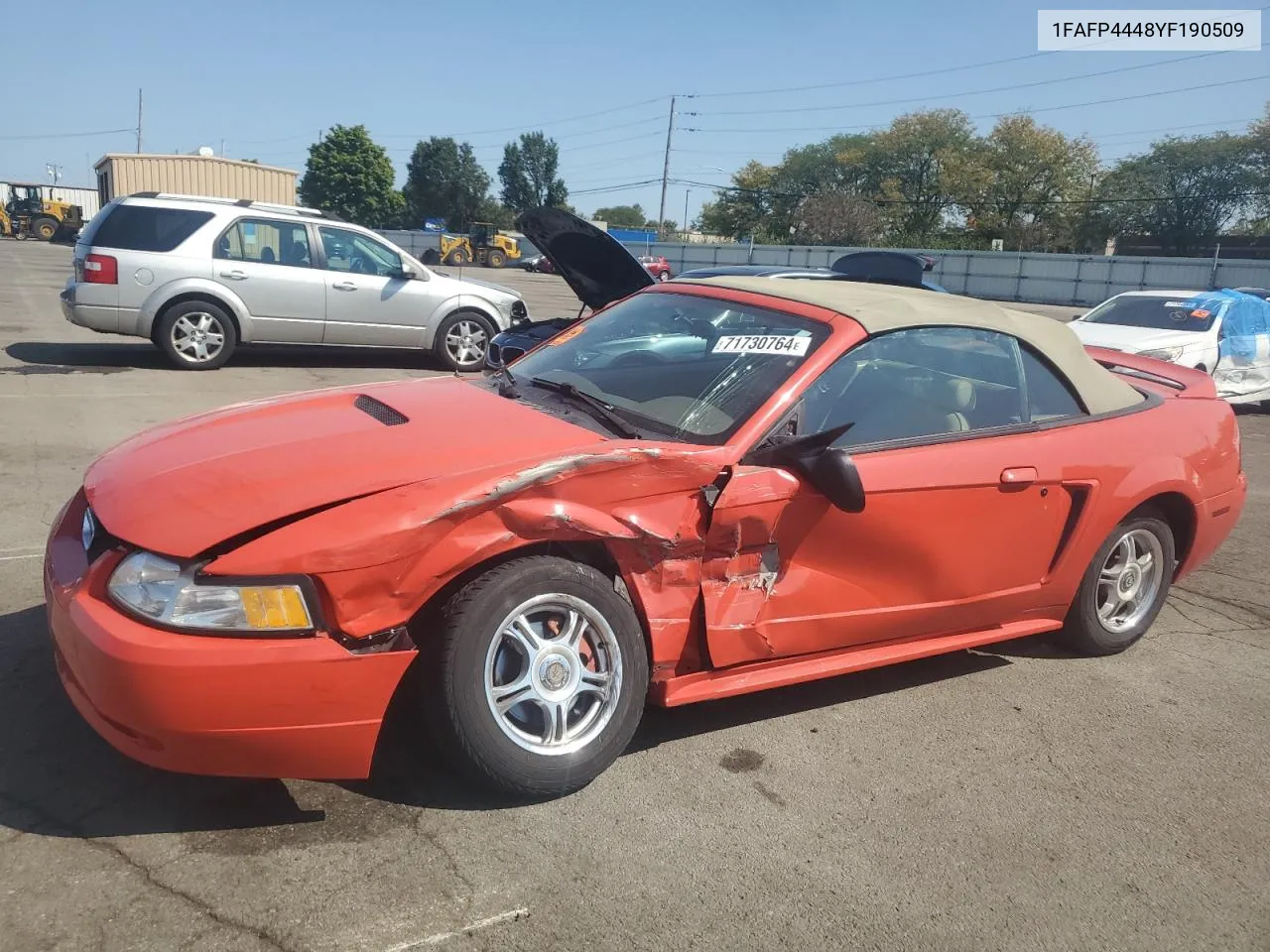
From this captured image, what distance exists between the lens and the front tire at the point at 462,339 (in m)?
11.8

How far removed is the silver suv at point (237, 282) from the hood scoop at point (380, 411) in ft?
24.1

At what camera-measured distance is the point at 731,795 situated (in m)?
3.16

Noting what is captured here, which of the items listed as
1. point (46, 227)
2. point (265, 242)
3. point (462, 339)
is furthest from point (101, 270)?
point (46, 227)

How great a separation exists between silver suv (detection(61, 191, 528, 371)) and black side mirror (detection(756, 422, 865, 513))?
28.0ft

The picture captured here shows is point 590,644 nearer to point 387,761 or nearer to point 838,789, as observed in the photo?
point 387,761

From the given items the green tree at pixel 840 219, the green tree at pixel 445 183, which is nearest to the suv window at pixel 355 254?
the green tree at pixel 840 219

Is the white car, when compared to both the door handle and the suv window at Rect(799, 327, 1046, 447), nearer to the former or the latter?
the suv window at Rect(799, 327, 1046, 447)

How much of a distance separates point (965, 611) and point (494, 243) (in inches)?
2319

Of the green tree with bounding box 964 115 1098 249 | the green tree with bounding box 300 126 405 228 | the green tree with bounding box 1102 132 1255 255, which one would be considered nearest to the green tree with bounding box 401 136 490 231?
the green tree with bounding box 300 126 405 228

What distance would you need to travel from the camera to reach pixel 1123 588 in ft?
14.8

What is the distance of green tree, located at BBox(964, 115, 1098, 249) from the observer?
254 feet

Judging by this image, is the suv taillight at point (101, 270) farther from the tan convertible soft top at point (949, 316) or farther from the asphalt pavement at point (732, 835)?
the tan convertible soft top at point (949, 316)

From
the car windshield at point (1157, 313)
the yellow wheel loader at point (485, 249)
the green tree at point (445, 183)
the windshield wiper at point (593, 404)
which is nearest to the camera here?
the windshield wiper at point (593, 404)

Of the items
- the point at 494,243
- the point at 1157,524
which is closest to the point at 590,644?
the point at 1157,524
